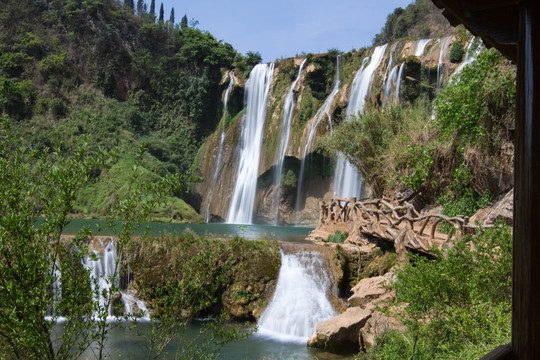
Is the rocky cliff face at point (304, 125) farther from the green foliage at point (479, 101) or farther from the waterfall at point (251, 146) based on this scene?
the green foliage at point (479, 101)

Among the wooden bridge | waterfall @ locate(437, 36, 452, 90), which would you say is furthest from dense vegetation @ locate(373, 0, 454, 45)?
the wooden bridge

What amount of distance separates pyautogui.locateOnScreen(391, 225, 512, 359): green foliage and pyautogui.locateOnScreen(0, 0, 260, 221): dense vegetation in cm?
3240

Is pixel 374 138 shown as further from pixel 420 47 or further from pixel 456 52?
pixel 420 47

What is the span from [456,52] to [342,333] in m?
16.8

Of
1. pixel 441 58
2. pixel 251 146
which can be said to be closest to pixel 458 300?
pixel 441 58

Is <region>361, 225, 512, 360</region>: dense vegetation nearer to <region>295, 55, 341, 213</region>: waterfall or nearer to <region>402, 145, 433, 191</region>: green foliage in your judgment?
<region>402, 145, 433, 191</region>: green foliage

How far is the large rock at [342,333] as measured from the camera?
30.0 feet

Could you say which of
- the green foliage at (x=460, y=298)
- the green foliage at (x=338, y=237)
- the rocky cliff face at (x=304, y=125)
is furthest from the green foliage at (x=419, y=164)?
the rocky cliff face at (x=304, y=125)

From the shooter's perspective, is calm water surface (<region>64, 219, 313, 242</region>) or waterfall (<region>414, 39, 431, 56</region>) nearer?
calm water surface (<region>64, 219, 313, 242</region>)

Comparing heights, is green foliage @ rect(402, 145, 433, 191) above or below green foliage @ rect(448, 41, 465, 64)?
below

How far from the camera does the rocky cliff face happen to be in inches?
949

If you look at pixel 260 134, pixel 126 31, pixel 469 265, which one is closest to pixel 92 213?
pixel 260 134

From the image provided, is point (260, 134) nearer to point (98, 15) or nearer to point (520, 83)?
point (98, 15)

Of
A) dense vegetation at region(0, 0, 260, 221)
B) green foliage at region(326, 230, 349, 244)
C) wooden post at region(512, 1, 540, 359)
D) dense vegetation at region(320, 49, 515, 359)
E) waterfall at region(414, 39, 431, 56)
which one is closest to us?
wooden post at region(512, 1, 540, 359)
